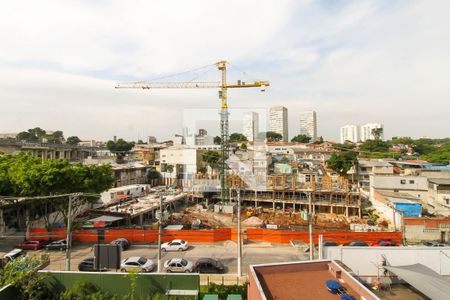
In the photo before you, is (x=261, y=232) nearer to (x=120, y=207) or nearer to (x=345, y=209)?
(x=120, y=207)

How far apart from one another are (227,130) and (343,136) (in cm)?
14727

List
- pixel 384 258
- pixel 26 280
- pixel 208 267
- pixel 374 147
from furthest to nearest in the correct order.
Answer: pixel 374 147 < pixel 208 267 < pixel 384 258 < pixel 26 280

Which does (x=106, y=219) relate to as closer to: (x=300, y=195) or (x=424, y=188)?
(x=300, y=195)

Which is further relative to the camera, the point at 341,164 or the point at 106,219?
the point at 341,164

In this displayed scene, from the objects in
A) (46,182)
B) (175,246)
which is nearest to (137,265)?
(175,246)

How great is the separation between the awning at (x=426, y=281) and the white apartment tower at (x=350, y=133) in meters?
157

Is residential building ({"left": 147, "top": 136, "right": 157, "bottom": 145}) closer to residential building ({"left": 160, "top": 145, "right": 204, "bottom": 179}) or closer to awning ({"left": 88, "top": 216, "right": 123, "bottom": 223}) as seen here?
residential building ({"left": 160, "top": 145, "right": 204, "bottom": 179})

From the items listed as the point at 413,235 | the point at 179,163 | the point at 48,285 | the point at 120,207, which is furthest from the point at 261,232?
the point at 179,163

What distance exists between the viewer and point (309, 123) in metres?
160

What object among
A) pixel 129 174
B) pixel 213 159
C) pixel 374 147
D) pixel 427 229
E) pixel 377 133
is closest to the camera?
pixel 427 229

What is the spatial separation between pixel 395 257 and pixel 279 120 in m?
131

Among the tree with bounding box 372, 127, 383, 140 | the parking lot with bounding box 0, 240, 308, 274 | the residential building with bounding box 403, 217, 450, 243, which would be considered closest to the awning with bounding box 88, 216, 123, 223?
the parking lot with bounding box 0, 240, 308, 274

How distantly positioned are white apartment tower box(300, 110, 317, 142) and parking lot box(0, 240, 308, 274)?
475 feet

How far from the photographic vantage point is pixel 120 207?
3073cm
